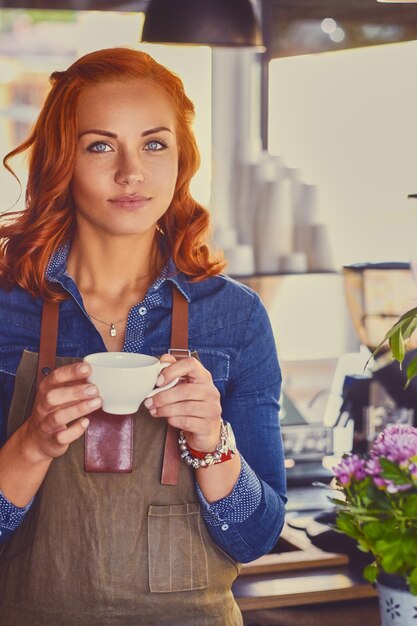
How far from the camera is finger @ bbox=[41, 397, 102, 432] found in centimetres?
133

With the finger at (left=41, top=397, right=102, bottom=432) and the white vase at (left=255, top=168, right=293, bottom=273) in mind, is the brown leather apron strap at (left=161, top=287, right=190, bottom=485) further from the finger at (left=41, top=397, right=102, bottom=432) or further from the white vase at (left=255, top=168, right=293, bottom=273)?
the white vase at (left=255, top=168, right=293, bottom=273)

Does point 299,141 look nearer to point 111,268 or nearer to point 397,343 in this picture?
point 111,268

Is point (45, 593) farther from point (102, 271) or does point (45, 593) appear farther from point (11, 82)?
point (11, 82)

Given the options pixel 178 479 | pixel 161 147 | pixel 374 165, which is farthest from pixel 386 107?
pixel 178 479

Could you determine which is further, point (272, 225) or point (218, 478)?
point (272, 225)

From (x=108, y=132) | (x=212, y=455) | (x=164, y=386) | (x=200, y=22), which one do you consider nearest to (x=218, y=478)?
(x=212, y=455)

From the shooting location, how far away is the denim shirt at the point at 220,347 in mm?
1701

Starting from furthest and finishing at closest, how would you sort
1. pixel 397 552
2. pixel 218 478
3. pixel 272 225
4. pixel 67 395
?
pixel 272 225 < pixel 218 478 < pixel 67 395 < pixel 397 552

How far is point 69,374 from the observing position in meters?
1.32

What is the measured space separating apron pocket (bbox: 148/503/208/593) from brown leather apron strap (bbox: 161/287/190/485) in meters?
0.05

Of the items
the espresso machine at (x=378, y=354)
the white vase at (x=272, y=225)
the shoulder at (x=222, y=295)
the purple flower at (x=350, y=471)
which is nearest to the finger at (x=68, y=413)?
the purple flower at (x=350, y=471)

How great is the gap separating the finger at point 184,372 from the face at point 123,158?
32cm

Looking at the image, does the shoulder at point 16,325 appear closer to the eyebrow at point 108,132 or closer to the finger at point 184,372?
the eyebrow at point 108,132

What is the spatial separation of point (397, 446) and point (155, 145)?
763mm
